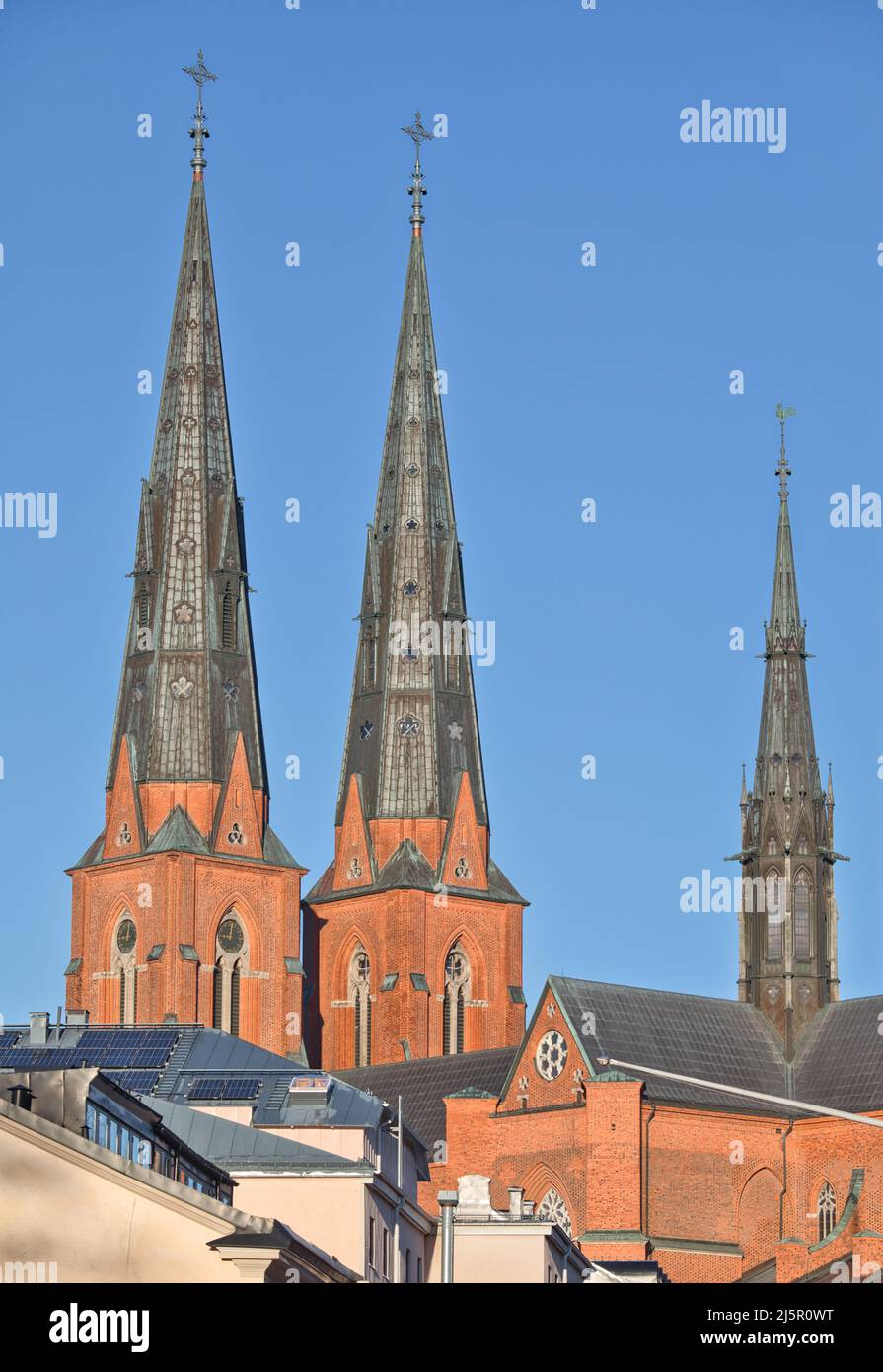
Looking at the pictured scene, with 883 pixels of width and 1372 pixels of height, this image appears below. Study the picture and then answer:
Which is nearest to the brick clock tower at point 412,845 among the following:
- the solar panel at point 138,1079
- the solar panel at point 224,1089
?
the solar panel at point 138,1079

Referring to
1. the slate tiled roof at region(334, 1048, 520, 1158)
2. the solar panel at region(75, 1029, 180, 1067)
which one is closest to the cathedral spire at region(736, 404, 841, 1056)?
the slate tiled roof at region(334, 1048, 520, 1158)

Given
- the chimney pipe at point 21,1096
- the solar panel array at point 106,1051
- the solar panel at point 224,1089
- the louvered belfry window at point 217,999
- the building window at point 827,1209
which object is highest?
the louvered belfry window at point 217,999

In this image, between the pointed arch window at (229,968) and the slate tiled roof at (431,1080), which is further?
the pointed arch window at (229,968)

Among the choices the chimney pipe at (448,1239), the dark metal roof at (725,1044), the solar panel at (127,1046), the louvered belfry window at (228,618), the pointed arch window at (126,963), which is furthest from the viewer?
the louvered belfry window at (228,618)

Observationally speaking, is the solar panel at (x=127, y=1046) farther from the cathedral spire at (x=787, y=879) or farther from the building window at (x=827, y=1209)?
the cathedral spire at (x=787, y=879)

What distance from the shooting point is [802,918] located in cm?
12375

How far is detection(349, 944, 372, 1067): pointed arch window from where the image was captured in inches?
5389

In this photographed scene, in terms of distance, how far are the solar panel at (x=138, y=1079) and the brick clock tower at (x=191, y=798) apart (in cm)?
5358

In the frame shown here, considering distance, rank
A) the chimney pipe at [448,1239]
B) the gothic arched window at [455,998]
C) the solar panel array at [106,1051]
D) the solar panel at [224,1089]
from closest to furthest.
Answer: the chimney pipe at [448,1239] < the solar panel at [224,1089] < the solar panel array at [106,1051] < the gothic arched window at [455,998]

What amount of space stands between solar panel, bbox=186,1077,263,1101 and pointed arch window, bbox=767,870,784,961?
4986cm

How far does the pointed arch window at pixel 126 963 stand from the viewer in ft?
437

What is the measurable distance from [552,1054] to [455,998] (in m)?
21.9

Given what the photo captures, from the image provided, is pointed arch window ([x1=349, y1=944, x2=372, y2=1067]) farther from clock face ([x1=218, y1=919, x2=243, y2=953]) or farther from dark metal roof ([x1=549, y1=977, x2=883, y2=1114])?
dark metal roof ([x1=549, y1=977, x2=883, y2=1114])

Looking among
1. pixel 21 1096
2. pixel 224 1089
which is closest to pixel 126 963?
pixel 224 1089
